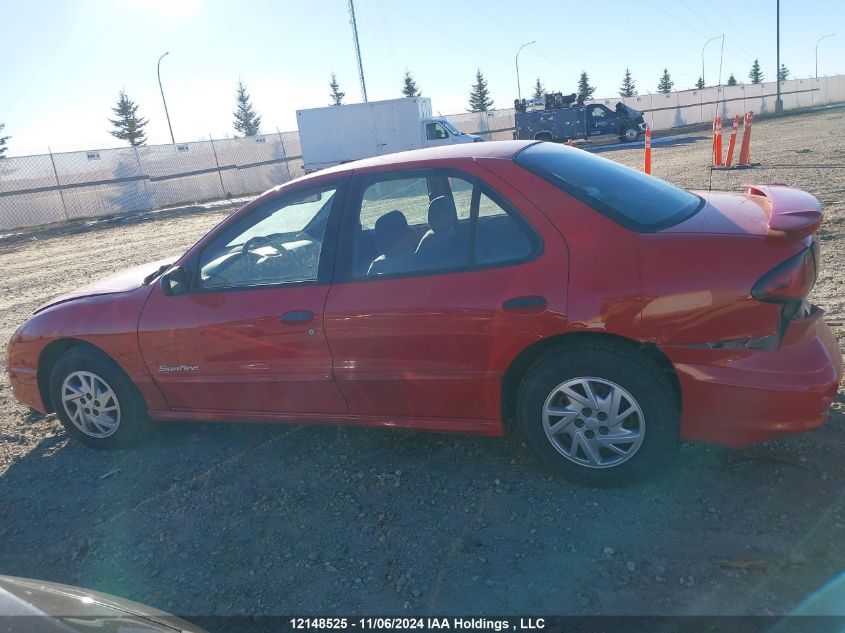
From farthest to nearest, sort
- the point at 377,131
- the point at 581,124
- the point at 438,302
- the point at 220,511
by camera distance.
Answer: the point at 581,124
the point at 377,131
the point at 220,511
the point at 438,302

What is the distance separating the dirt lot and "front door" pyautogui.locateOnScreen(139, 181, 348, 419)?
452 millimetres

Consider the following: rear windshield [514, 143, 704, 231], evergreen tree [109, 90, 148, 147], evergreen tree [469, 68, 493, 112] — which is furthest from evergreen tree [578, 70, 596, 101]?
rear windshield [514, 143, 704, 231]

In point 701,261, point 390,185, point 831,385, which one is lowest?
point 831,385

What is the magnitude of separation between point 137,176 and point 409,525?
2514cm

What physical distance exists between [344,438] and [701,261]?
231 centimetres


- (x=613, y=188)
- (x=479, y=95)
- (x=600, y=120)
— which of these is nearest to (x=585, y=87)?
(x=479, y=95)

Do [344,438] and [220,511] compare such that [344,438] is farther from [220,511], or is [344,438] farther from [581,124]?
[581,124]

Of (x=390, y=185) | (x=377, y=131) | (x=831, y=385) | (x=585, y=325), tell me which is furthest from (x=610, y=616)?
(x=377, y=131)

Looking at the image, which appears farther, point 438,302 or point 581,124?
point 581,124

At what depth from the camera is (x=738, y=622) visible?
2.28 metres

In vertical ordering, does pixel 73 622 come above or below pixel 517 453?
above

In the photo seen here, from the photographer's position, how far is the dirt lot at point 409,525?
8.43ft

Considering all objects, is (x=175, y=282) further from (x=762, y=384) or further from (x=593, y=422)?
(x=762, y=384)

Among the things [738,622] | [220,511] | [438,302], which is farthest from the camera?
[220,511]
